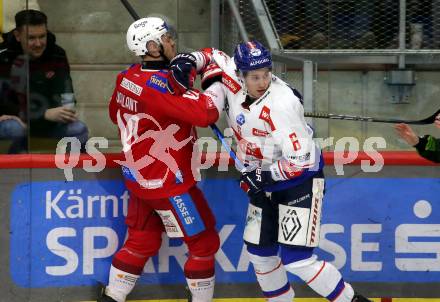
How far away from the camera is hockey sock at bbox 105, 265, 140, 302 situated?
5.29 meters

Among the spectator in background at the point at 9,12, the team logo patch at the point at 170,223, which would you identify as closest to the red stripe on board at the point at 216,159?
the team logo patch at the point at 170,223

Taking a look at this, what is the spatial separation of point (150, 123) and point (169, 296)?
1.01m

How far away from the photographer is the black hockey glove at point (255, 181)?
5031 millimetres

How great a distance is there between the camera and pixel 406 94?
7.47 m

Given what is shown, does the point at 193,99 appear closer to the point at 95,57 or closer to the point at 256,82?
the point at 256,82

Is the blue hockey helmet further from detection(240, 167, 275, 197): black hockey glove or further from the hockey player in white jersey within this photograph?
detection(240, 167, 275, 197): black hockey glove

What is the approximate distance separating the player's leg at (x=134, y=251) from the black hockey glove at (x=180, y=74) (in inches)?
25.9

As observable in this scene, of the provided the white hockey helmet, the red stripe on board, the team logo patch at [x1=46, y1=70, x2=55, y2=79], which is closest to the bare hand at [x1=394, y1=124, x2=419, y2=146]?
the red stripe on board

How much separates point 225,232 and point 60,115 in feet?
3.65

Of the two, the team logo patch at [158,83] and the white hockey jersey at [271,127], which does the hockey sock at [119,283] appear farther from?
the team logo patch at [158,83]

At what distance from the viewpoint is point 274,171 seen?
16.3 feet

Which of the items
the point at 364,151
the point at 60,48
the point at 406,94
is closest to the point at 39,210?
the point at 60,48

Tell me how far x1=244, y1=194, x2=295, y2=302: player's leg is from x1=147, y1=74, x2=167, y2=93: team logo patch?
731mm

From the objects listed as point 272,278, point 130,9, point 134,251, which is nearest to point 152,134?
point 134,251
